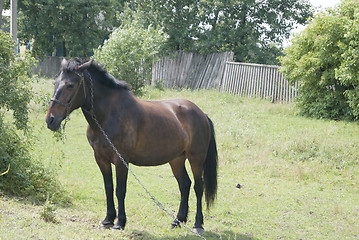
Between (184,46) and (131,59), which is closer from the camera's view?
(131,59)

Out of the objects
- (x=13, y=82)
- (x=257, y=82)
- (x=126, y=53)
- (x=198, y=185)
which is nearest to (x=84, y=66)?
(x=198, y=185)

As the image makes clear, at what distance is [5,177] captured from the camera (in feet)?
23.3

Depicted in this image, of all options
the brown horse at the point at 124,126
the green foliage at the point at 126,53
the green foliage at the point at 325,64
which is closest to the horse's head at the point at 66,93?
the brown horse at the point at 124,126

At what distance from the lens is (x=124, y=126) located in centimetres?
566

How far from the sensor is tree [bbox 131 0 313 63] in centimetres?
2412

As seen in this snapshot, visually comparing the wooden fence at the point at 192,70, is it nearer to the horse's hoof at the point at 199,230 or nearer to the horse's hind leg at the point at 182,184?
the horse's hind leg at the point at 182,184

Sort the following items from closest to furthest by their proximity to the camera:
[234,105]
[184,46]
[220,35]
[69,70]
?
[69,70], [234,105], [220,35], [184,46]

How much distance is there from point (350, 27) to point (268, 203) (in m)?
8.05

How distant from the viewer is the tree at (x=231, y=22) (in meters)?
24.1

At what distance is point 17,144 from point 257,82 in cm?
1392

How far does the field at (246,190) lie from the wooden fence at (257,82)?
2725mm

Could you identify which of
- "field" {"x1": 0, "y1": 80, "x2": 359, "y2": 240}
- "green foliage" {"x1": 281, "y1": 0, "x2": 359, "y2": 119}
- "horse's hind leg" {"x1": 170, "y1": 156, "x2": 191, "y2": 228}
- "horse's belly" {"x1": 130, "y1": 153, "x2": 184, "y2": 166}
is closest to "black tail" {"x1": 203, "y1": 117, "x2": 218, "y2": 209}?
"horse's hind leg" {"x1": 170, "y1": 156, "x2": 191, "y2": 228}

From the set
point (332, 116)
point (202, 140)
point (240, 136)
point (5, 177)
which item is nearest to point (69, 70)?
point (202, 140)

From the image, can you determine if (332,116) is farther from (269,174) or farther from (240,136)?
(269,174)
